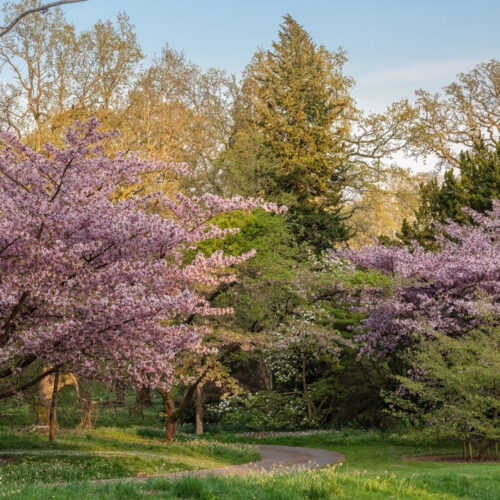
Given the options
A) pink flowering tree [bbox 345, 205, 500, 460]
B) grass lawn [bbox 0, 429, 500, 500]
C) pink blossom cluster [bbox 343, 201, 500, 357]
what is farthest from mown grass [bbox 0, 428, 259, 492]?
pink blossom cluster [bbox 343, 201, 500, 357]

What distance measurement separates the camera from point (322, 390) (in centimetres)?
2738

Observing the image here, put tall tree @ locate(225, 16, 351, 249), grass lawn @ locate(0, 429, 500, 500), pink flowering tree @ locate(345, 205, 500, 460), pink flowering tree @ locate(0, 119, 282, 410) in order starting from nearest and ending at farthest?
grass lawn @ locate(0, 429, 500, 500) → pink flowering tree @ locate(0, 119, 282, 410) → pink flowering tree @ locate(345, 205, 500, 460) → tall tree @ locate(225, 16, 351, 249)

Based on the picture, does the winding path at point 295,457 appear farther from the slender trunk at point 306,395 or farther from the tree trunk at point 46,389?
the tree trunk at point 46,389

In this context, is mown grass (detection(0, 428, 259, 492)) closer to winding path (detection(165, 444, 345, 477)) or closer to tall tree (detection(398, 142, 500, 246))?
winding path (detection(165, 444, 345, 477))

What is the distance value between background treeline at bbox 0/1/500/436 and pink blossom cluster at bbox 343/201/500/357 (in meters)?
1.05

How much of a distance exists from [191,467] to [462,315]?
1210 cm

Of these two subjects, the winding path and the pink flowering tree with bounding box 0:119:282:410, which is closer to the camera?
the pink flowering tree with bounding box 0:119:282:410

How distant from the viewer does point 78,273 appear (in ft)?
34.9

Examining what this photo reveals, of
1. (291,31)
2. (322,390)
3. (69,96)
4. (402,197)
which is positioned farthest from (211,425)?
(291,31)

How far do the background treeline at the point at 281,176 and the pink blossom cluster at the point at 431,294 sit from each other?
1054 millimetres

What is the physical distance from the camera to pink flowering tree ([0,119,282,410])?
10.1 metres

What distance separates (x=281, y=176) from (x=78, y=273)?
27729 millimetres

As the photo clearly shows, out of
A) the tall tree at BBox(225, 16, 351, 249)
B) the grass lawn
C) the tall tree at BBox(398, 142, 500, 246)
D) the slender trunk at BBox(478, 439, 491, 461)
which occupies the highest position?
the tall tree at BBox(225, 16, 351, 249)

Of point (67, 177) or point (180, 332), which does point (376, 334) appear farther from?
point (67, 177)
